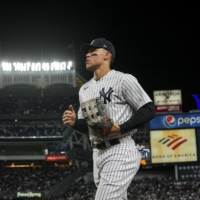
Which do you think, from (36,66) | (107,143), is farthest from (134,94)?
(36,66)

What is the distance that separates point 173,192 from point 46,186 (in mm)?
10188

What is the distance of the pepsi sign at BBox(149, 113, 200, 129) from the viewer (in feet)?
123

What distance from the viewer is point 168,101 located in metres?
40.6

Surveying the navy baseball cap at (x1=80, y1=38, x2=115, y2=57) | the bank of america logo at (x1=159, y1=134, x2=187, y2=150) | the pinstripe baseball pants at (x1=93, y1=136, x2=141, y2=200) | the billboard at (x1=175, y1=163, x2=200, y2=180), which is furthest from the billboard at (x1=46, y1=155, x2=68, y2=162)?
the pinstripe baseball pants at (x1=93, y1=136, x2=141, y2=200)

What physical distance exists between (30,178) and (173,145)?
12.5 m

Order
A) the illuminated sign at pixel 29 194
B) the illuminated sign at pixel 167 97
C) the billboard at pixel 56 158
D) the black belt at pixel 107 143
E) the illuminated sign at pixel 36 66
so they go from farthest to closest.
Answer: the illuminated sign at pixel 36 66 → the billboard at pixel 56 158 → the illuminated sign at pixel 167 97 → the illuminated sign at pixel 29 194 → the black belt at pixel 107 143

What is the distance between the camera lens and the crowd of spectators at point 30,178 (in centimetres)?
3669

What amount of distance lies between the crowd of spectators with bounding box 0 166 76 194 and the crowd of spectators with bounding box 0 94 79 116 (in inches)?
251

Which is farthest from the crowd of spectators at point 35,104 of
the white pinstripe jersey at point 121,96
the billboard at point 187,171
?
the white pinstripe jersey at point 121,96

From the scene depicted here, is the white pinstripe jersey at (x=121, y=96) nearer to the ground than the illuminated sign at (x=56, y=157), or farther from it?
farther from it

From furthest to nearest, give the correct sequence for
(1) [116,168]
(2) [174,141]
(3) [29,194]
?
(2) [174,141], (3) [29,194], (1) [116,168]

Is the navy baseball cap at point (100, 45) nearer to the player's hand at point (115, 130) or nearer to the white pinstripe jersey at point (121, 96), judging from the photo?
the white pinstripe jersey at point (121, 96)

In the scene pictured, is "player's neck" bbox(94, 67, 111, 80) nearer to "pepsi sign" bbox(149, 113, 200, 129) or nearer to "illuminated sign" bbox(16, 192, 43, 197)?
"illuminated sign" bbox(16, 192, 43, 197)

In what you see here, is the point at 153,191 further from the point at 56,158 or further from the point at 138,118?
the point at 138,118
